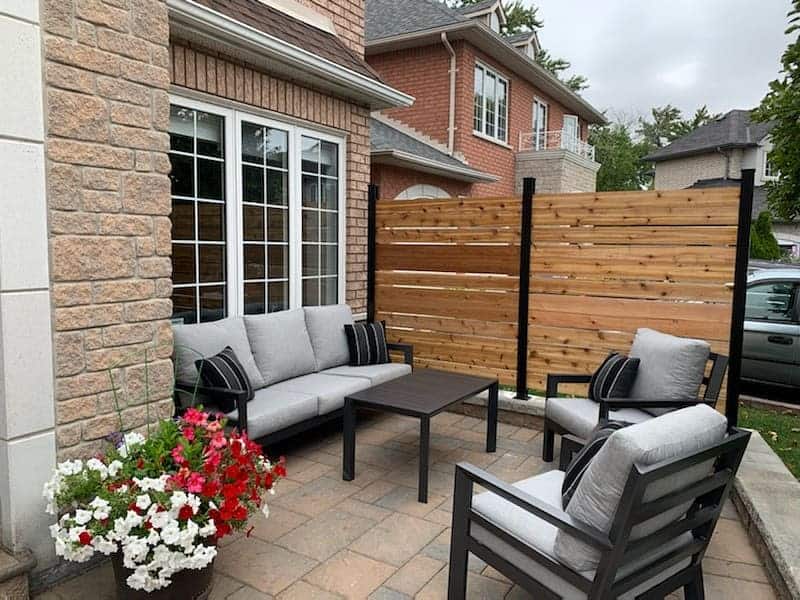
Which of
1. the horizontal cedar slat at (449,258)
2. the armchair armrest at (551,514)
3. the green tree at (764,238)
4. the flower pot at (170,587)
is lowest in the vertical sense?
the flower pot at (170,587)

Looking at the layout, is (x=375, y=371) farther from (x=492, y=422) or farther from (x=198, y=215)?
(x=198, y=215)

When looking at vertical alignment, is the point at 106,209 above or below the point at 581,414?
above

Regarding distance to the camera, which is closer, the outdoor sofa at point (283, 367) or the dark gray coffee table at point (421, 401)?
the dark gray coffee table at point (421, 401)

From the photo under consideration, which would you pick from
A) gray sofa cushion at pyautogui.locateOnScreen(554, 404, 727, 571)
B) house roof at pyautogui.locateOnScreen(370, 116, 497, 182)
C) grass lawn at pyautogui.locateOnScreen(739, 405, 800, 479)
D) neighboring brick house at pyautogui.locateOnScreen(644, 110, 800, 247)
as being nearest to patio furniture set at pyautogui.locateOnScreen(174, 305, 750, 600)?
gray sofa cushion at pyautogui.locateOnScreen(554, 404, 727, 571)

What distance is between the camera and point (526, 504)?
2.08 metres

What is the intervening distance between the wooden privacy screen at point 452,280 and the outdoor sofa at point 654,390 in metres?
1.32

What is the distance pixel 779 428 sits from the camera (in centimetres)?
512

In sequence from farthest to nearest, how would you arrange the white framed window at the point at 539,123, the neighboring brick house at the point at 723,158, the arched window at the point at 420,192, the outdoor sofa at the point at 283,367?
the neighboring brick house at the point at 723,158 < the white framed window at the point at 539,123 < the arched window at the point at 420,192 < the outdoor sofa at the point at 283,367

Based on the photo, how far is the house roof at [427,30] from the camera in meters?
11.4

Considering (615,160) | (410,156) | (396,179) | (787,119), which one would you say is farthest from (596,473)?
(615,160)

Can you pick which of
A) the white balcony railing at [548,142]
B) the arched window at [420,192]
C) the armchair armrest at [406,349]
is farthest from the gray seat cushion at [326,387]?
the white balcony railing at [548,142]

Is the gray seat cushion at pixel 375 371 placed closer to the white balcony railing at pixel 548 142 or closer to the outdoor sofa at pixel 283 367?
the outdoor sofa at pixel 283 367

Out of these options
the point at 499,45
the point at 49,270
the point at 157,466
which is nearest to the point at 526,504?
the point at 157,466

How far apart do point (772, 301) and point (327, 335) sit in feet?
16.6
